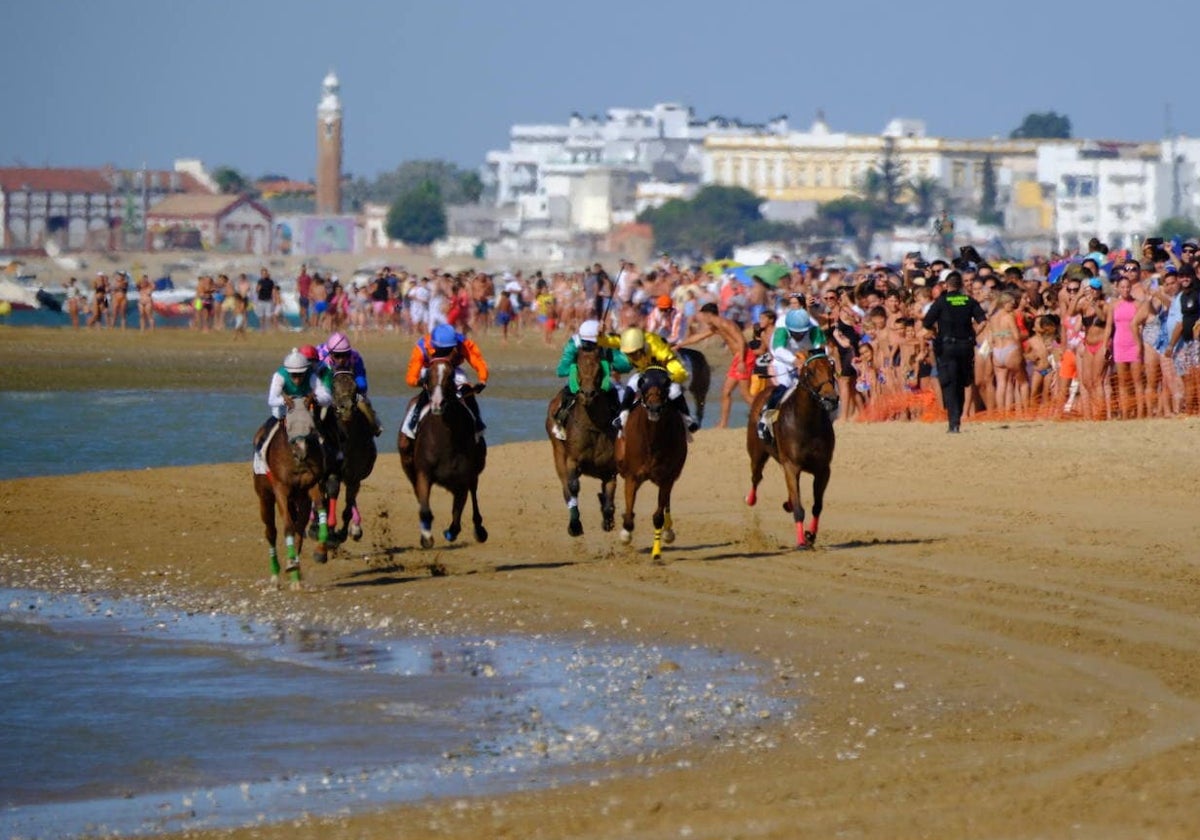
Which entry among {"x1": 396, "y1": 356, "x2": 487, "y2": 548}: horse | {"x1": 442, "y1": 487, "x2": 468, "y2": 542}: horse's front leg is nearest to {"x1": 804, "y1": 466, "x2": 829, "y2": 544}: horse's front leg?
{"x1": 396, "y1": 356, "x2": 487, "y2": 548}: horse

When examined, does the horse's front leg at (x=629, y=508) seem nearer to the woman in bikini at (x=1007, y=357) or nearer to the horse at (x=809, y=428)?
the horse at (x=809, y=428)

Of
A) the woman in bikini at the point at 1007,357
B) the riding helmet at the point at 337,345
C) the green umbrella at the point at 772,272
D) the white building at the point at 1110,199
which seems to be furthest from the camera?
the white building at the point at 1110,199

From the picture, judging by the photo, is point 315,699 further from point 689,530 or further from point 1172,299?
point 1172,299

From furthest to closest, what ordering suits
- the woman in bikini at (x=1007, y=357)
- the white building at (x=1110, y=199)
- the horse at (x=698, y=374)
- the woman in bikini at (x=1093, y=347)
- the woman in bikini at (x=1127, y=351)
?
the white building at (x=1110, y=199) < the woman in bikini at (x=1007, y=357) < the woman in bikini at (x=1093, y=347) < the horse at (x=698, y=374) < the woman in bikini at (x=1127, y=351)

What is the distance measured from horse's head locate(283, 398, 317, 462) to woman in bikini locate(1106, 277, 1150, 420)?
10.9 m

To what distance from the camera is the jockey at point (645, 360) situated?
1758cm

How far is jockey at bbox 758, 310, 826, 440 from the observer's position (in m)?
17.5

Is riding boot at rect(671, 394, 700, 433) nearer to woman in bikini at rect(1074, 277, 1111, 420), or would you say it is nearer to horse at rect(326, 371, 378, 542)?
horse at rect(326, 371, 378, 542)

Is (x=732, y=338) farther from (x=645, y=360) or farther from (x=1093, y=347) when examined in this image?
(x=645, y=360)

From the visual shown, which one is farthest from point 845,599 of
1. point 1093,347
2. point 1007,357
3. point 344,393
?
point 1007,357

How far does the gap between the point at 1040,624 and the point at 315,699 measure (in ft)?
14.2

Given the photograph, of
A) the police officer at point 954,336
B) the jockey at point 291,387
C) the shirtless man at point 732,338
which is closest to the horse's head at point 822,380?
the jockey at point 291,387

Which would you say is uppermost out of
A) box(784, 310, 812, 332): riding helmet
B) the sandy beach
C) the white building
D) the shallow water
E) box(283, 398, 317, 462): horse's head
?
the white building

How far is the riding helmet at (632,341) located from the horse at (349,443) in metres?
1.97
